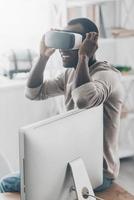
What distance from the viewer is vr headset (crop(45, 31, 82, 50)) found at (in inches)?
71.9

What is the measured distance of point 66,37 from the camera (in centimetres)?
183

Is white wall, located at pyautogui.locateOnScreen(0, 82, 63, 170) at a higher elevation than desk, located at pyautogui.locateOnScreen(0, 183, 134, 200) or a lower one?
lower

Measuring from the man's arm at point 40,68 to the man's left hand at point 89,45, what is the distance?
23 centimetres

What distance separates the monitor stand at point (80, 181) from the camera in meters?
1.27

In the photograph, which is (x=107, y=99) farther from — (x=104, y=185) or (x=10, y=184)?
(x=10, y=184)

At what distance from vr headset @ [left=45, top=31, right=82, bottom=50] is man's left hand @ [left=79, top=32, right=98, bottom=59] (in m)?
0.05

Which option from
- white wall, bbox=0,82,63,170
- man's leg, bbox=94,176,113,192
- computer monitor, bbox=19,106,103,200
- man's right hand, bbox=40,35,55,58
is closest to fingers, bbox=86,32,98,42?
man's right hand, bbox=40,35,55,58

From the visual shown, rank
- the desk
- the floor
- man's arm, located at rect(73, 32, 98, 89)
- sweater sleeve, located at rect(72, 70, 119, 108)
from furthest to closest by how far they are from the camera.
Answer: the floor, man's arm, located at rect(73, 32, 98, 89), sweater sleeve, located at rect(72, 70, 119, 108), the desk

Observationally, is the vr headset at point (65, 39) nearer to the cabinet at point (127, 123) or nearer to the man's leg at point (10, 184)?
the man's leg at point (10, 184)

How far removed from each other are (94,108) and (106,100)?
350 mm

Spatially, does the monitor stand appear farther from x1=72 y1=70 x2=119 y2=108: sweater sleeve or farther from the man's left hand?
the man's left hand

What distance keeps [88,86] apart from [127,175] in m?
1.58

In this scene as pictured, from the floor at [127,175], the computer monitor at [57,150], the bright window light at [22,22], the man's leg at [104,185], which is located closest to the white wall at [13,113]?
the bright window light at [22,22]

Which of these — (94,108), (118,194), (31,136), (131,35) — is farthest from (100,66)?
(131,35)
